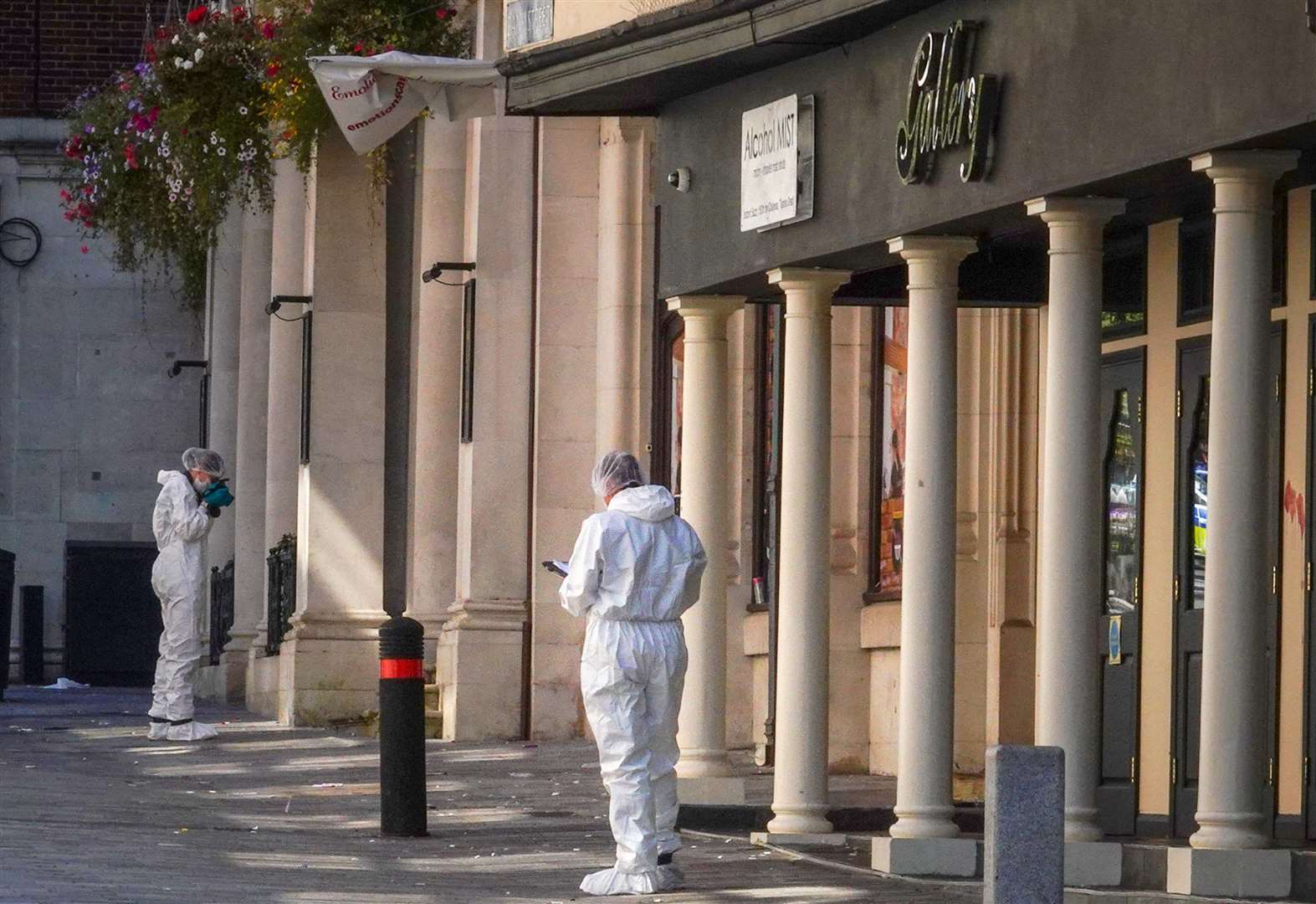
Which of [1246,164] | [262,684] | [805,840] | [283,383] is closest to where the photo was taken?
[1246,164]

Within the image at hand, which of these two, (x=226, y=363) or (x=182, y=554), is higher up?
(x=226, y=363)

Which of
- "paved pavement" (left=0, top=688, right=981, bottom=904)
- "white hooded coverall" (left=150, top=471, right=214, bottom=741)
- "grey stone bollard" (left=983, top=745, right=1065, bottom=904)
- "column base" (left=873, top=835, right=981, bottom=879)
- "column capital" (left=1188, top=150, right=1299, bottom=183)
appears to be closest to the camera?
"grey stone bollard" (left=983, top=745, right=1065, bottom=904)

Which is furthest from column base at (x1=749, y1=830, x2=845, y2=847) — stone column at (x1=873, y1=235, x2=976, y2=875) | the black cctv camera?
the black cctv camera

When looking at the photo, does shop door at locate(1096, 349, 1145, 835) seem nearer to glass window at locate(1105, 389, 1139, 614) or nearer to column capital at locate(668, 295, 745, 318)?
glass window at locate(1105, 389, 1139, 614)

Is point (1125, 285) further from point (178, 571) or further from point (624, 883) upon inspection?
point (178, 571)

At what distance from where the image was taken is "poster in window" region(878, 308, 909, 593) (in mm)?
17094

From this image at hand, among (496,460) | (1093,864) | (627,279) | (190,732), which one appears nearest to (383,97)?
(627,279)

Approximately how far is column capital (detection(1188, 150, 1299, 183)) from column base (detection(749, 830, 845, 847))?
13.7 feet

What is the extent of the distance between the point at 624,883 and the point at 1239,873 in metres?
2.40

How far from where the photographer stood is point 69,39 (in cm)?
3712

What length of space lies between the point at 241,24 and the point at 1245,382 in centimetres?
1511

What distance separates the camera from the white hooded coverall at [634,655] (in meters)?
10.7

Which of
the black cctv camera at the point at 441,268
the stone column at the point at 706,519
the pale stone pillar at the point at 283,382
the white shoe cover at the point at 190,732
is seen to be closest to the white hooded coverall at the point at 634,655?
the stone column at the point at 706,519

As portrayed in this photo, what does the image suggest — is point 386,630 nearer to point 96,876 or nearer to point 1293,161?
point 96,876
